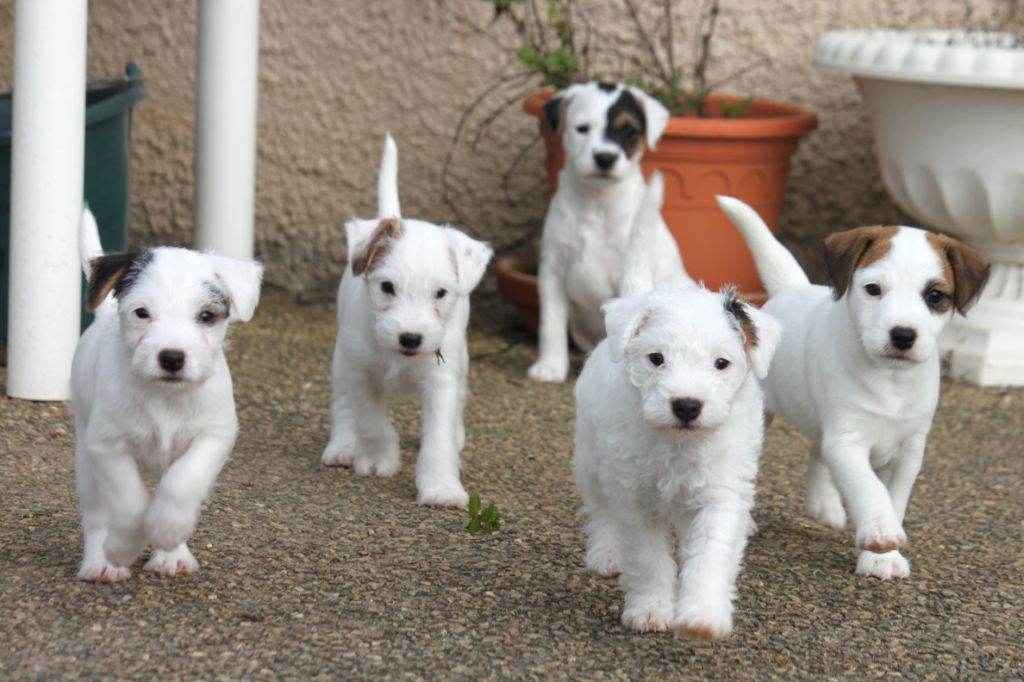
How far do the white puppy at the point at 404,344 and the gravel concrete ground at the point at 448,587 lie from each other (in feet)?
0.47

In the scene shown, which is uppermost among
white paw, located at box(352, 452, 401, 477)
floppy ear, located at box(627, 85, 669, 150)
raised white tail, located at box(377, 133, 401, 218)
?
floppy ear, located at box(627, 85, 669, 150)

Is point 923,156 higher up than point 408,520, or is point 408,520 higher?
point 923,156

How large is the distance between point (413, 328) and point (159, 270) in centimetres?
116

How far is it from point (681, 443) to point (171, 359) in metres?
1.27

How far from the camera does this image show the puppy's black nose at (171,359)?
3535 millimetres

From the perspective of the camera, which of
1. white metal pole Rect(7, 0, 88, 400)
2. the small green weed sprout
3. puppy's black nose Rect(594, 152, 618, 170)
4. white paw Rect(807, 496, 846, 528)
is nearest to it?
the small green weed sprout

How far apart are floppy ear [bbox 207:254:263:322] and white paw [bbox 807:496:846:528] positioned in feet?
6.77

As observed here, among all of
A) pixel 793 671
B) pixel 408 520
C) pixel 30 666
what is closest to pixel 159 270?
pixel 30 666

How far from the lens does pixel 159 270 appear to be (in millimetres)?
3676

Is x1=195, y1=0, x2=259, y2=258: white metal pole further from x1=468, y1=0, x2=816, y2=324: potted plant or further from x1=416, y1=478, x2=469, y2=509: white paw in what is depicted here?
x1=416, y1=478, x2=469, y2=509: white paw

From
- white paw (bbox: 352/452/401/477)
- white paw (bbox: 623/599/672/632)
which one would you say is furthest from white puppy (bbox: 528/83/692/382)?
white paw (bbox: 623/599/672/632)

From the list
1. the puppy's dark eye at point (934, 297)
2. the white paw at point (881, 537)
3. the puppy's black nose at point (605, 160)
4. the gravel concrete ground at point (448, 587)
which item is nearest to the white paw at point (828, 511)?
the gravel concrete ground at point (448, 587)

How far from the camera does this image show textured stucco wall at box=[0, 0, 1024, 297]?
7.88 m

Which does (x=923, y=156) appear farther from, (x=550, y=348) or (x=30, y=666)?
(x=30, y=666)
